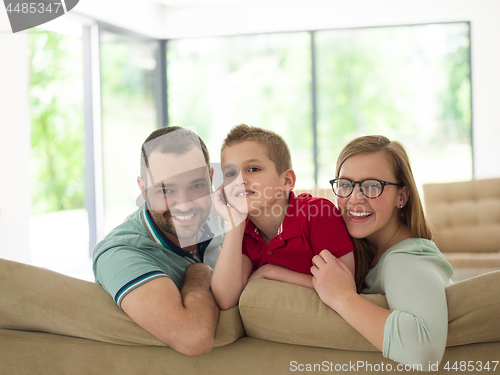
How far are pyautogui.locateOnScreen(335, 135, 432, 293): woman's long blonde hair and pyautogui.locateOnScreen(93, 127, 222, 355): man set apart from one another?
476 millimetres

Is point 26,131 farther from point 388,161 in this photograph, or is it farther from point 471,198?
point 471,198

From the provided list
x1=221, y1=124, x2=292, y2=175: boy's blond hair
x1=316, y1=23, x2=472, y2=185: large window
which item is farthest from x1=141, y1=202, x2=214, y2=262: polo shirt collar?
x1=316, y1=23, x2=472, y2=185: large window

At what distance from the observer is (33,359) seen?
111cm

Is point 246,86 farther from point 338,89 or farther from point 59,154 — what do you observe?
point 59,154

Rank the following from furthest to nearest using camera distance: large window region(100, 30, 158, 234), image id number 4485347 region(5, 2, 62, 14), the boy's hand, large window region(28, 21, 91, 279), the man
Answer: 1. large window region(100, 30, 158, 234)
2. large window region(28, 21, 91, 279)
3. image id number 4485347 region(5, 2, 62, 14)
4. the boy's hand
5. the man

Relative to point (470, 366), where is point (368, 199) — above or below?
above

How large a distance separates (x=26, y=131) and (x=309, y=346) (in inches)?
124

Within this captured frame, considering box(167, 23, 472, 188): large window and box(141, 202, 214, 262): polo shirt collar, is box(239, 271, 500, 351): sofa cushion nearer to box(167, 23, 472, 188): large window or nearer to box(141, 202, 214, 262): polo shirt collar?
box(141, 202, 214, 262): polo shirt collar

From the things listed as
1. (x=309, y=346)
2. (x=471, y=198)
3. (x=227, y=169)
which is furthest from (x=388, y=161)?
(x=471, y=198)

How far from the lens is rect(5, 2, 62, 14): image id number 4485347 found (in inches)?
132

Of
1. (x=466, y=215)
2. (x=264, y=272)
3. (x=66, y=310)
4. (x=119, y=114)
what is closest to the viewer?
(x=66, y=310)

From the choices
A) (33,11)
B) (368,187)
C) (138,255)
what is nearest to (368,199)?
(368,187)

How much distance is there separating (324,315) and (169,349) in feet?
1.31

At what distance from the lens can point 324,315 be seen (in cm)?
106
